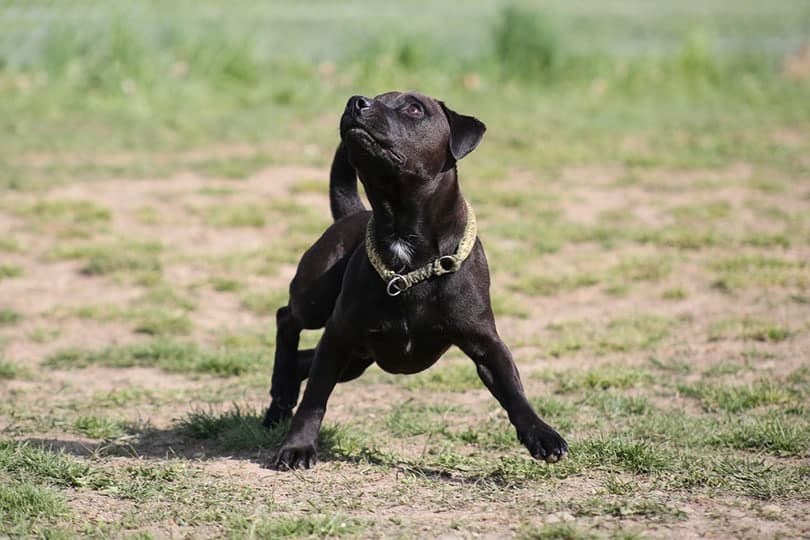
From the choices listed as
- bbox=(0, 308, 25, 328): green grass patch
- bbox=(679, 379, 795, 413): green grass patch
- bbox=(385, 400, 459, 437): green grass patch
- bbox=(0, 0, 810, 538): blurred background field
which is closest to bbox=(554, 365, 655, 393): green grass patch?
bbox=(0, 0, 810, 538): blurred background field

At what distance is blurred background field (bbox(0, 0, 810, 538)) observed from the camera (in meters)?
4.73

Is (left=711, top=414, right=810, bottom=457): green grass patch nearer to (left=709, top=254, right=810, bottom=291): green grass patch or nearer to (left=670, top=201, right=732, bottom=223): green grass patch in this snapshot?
(left=709, top=254, right=810, bottom=291): green grass patch

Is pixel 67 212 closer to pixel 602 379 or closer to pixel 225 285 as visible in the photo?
pixel 225 285

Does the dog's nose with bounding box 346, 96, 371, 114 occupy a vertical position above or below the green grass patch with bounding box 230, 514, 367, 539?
above

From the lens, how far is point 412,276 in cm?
493

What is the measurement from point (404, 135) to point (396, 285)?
60 cm

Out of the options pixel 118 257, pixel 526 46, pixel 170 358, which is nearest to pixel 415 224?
pixel 170 358

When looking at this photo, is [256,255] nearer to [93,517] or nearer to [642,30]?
[93,517]

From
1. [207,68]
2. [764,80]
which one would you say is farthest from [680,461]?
[764,80]

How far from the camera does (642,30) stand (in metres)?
22.8

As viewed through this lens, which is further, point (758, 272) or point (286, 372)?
point (758, 272)

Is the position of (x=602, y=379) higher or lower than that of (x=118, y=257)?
lower

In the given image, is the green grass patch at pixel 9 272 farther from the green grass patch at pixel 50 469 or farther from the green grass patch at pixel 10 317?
the green grass patch at pixel 50 469

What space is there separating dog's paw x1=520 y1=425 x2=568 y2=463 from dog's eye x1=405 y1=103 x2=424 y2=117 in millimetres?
1350
